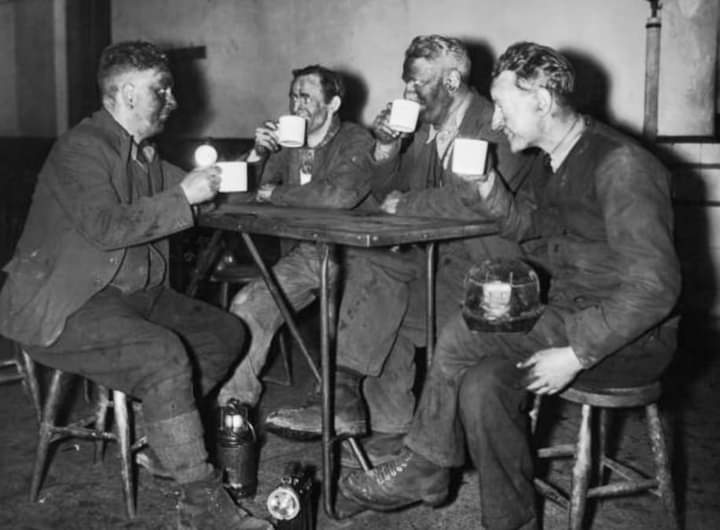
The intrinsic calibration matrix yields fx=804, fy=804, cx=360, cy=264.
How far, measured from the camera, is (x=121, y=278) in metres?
2.89

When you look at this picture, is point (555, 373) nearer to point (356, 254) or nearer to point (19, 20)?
point (356, 254)

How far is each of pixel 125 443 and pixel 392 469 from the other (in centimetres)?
97

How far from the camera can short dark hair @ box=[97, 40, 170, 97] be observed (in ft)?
9.59

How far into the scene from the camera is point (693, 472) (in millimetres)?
3225

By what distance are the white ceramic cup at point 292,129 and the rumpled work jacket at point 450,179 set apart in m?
0.40

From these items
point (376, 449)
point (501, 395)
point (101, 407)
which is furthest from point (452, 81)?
point (101, 407)

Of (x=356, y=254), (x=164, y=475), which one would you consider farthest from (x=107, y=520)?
(x=356, y=254)

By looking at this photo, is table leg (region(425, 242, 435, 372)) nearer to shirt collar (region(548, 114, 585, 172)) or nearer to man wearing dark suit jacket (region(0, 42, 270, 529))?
shirt collar (region(548, 114, 585, 172))

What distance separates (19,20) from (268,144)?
3.20 m

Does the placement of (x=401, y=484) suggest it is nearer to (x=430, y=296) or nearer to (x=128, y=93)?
(x=430, y=296)

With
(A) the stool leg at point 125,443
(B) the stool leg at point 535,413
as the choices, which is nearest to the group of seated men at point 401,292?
(A) the stool leg at point 125,443

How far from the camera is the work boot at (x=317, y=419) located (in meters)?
3.24

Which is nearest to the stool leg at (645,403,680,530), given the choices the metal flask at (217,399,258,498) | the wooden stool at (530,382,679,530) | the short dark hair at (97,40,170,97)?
the wooden stool at (530,382,679,530)

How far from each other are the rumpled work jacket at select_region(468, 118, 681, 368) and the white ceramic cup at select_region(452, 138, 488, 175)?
0.24 metres
